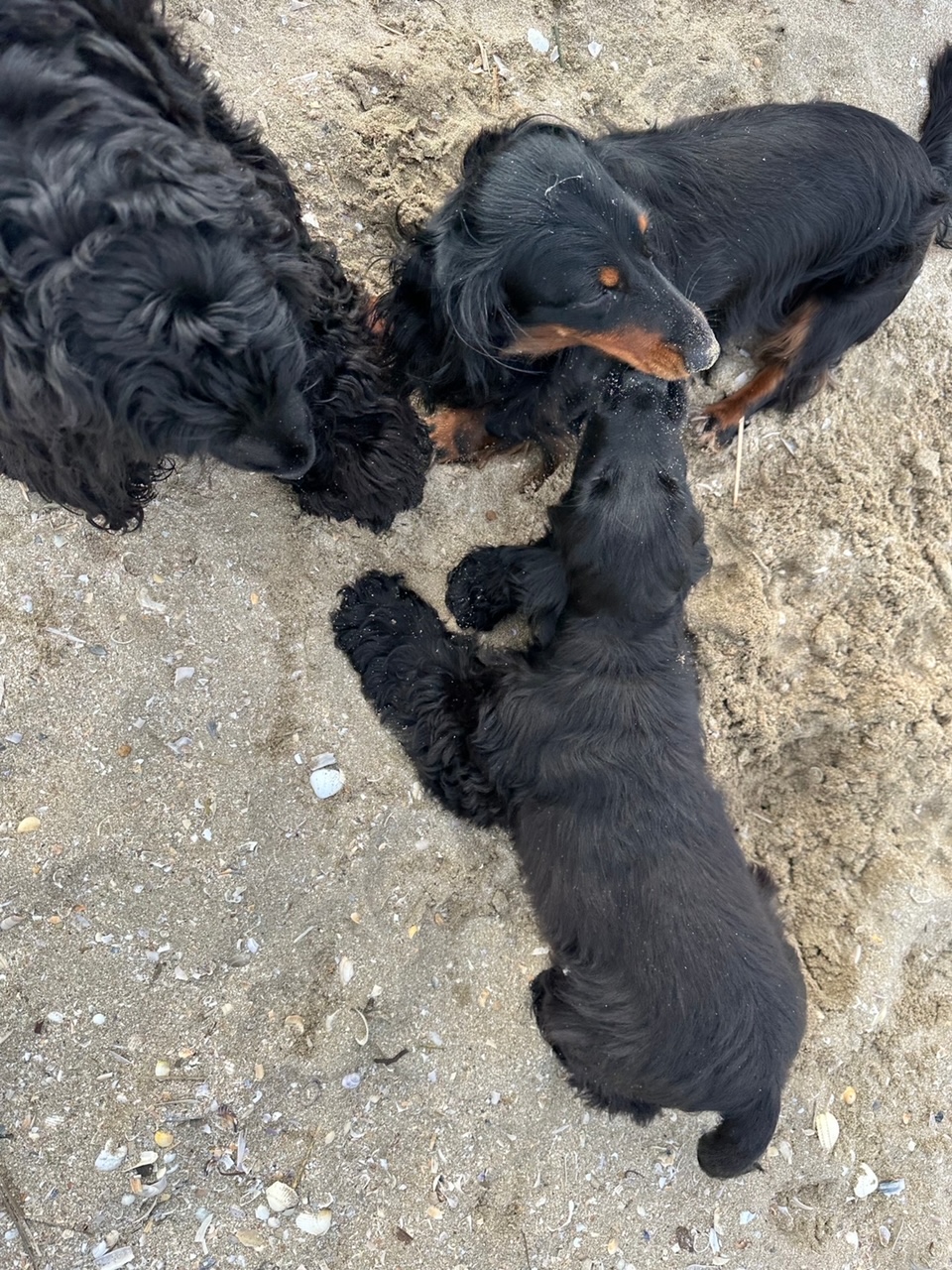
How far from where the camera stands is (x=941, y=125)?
138 inches

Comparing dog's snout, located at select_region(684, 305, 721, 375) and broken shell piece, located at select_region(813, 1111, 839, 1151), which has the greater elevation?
dog's snout, located at select_region(684, 305, 721, 375)

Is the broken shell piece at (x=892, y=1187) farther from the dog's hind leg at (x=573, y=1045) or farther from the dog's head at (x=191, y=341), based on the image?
the dog's head at (x=191, y=341)

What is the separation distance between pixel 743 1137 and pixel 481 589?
2178 millimetres

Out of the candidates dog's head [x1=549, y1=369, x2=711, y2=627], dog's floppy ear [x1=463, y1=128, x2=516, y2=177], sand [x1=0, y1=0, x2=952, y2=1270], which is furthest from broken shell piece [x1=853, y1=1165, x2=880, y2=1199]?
dog's floppy ear [x1=463, y1=128, x2=516, y2=177]

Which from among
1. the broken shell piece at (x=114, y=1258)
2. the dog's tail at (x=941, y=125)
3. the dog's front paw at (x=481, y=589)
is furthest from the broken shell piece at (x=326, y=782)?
the dog's tail at (x=941, y=125)

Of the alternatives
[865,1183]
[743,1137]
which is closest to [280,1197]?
[743,1137]

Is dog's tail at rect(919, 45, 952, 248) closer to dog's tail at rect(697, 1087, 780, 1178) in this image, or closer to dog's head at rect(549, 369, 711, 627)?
dog's head at rect(549, 369, 711, 627)

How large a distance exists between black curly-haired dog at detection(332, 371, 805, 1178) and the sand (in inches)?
8.3

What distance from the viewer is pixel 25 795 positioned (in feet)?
9.58

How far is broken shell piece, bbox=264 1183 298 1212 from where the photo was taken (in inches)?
118

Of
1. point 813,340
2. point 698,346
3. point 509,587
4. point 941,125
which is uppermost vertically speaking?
point 941,125

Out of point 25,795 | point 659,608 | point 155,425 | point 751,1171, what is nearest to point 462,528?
point 659,608

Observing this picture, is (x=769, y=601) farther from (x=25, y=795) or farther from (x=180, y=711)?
(x=25, y=795)

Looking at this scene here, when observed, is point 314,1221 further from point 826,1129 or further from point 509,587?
point 509,587
